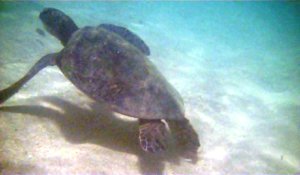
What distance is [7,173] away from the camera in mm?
3340

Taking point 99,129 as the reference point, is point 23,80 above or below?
→ above

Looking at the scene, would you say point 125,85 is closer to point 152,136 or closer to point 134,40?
point 152,136

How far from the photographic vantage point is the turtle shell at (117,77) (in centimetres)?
434

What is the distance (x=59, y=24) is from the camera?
20.6 ft

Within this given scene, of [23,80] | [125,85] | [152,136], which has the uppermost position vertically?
[125,85]

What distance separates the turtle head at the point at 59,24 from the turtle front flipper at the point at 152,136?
10.7ft

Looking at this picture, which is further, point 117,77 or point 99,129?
point 99,129

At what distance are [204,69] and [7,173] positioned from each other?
9346mm

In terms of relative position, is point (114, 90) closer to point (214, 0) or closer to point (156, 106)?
point (156, 106)

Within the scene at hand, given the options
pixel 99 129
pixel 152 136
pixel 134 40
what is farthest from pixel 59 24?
pixel 152 136

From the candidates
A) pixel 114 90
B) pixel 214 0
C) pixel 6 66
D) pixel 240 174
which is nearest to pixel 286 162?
pixel 240 174

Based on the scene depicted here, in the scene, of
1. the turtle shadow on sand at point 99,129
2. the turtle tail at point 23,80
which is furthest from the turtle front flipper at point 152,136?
the turtle tail at point 23,80

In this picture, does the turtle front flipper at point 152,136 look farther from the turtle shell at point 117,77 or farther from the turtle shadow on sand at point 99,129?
the turtle shadow on sand at point 99,129

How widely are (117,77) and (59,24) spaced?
2736 millimetres
